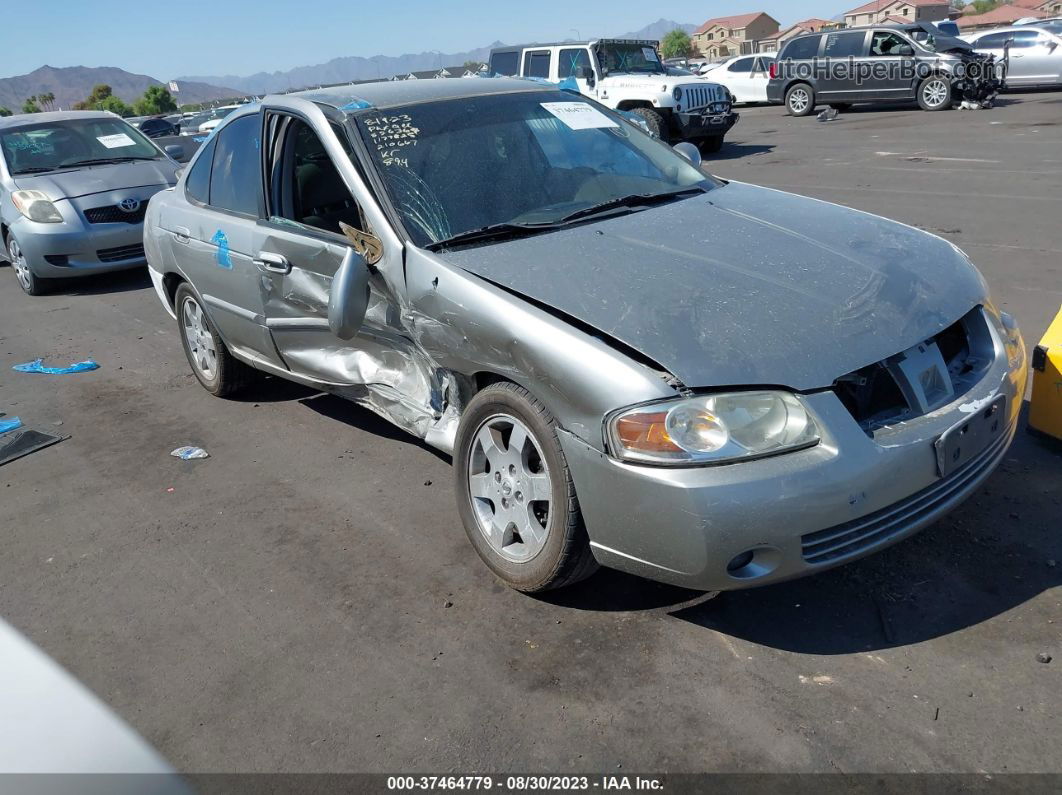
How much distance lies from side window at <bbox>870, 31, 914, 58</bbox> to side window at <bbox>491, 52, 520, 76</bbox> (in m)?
8.69

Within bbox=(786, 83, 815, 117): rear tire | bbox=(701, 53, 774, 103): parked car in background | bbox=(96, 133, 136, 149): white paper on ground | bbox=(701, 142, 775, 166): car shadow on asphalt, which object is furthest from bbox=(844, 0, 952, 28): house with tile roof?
bbox=(96, 133, 136, 149): white paper on ground

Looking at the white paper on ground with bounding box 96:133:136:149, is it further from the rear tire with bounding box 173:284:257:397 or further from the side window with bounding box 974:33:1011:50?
the side window with bounding box 974:33:1011:50

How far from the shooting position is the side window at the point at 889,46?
64.4ft

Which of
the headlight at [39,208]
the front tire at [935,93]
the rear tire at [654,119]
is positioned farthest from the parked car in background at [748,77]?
the headlight at [39,208]

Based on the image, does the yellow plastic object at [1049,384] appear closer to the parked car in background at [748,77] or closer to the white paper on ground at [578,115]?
the white paper on ground at [578,115]

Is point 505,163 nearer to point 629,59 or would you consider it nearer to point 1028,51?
point 629,59

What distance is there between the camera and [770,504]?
264 cm

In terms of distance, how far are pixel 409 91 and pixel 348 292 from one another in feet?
4.03

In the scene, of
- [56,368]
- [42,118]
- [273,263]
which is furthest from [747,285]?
[42,118]

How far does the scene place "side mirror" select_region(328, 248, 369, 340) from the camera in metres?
3.66

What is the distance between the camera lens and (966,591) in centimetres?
312

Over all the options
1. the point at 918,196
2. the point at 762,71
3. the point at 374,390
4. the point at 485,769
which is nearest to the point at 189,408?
the point at 374,390

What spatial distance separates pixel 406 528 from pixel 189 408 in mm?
2432

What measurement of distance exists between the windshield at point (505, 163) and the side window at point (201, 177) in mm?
1642
